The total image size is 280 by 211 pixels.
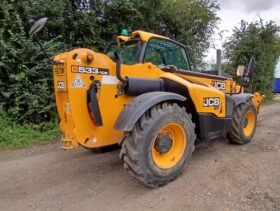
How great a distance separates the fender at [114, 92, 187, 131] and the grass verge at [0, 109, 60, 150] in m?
3.35

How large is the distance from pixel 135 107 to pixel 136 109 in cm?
5

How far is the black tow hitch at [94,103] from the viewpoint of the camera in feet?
11.0

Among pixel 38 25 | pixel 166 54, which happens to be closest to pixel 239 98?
pixel 166 54

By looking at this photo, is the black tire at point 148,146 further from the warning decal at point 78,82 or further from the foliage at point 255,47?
the foliage at point 255,47

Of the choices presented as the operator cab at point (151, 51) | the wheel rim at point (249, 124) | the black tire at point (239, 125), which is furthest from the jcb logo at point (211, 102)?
the wheel rim at point (249, 124)

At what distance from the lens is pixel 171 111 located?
3611 millimetres

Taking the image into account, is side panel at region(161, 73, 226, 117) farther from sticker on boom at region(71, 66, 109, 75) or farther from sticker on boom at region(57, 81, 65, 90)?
sticker on boom at region(57, 81, 65, 90)

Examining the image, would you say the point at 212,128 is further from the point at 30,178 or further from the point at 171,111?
the point at 30,178

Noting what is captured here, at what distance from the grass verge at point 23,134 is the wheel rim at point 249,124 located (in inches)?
158

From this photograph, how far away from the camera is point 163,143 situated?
365cm

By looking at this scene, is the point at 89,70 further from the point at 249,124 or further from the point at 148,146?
the point at 249,124

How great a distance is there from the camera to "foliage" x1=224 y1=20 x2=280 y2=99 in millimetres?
13633

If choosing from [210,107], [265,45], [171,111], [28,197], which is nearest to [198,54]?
[265,45]

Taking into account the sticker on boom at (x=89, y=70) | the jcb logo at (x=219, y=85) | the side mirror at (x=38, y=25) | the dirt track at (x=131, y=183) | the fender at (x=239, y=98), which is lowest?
the dirt track at (x=131, y=183)
